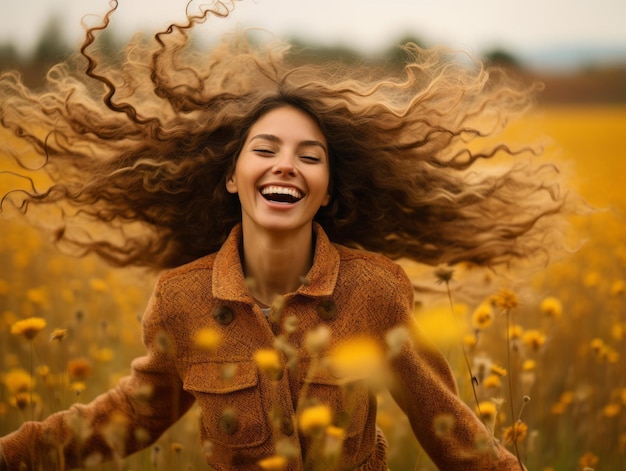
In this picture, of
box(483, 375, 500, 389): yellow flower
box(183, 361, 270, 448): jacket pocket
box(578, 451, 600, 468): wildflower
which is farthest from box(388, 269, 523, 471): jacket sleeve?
box(578, 451, 600, 468): wildflower

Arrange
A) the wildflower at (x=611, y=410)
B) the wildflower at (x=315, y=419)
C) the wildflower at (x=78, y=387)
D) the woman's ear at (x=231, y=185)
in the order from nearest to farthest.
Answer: the wildflower at (x=315, y=419) → the wildflower at (x=78, y=387) → the woman's ear at (x=231, y=185) → the wildflower at (x=611, y=410)

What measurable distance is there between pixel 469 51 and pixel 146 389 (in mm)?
1442

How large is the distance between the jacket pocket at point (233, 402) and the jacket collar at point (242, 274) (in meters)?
0.20

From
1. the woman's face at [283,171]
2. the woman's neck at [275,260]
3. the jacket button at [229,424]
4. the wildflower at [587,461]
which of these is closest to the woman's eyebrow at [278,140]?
the woman's face at [283,171]

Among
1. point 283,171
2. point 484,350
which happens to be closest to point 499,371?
point 283,171

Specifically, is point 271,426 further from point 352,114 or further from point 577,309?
point 577,309

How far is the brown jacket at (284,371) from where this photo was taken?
2158 mm

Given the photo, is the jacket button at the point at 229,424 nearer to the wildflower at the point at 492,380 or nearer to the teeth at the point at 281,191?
the teeth at the point at 281,191

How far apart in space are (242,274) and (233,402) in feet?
1.17

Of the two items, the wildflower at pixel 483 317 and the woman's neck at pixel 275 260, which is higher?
the woman's neck at pixel 275 260

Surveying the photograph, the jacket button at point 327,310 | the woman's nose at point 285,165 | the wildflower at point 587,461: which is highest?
the woman's nose at point 285,165

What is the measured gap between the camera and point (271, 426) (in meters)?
2.14

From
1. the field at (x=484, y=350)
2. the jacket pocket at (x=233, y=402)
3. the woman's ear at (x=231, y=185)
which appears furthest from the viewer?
the field at (x=484, y=350)

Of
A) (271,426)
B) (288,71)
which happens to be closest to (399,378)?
(271,426)
